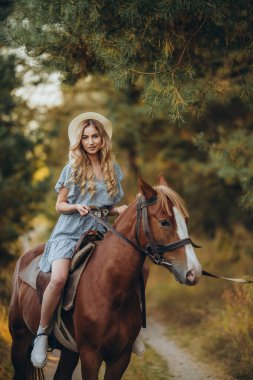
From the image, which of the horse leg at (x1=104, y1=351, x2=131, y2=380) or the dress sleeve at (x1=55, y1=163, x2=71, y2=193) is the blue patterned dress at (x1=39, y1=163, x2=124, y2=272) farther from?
the horse leg at (x1=104, y1=351, x2=131, y2=380)

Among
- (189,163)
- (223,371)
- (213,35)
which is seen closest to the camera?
(213,35)

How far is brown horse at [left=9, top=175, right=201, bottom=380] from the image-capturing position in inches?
174

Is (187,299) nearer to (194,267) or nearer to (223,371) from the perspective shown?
(223,371)

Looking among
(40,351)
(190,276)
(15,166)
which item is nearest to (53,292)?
(40,351)

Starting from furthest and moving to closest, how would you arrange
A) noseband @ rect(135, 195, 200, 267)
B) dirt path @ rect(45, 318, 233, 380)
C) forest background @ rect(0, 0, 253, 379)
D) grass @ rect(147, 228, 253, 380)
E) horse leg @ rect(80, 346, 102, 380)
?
grass @ rect(147, 228, 253, 380) < dirt path @ rect(45, 318, 233, 380) < forest background @ rect(0, 0, 253, 379) < horse leg @ rect(80, 346, 102, 380) < noseband @ rect(135, 195, 200, 267)

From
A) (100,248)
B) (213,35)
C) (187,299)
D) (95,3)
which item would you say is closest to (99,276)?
(100,248)

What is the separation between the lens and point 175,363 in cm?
830

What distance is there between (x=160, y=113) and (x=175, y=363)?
17.4 feet

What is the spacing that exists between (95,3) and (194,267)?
8.71 ft

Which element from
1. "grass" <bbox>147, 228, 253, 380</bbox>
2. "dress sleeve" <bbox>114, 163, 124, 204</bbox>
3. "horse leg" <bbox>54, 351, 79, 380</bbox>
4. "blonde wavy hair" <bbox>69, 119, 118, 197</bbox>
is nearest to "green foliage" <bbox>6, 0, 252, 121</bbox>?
"blonde wavy hair" <bbox>69, 119, 118, 197</bbox>

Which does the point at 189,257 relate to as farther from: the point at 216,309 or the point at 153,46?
the point at 216,309

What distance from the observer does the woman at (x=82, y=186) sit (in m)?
5.14

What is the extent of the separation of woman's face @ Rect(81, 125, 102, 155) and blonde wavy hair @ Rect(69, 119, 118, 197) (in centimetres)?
3

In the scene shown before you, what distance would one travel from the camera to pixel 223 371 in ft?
24.3
